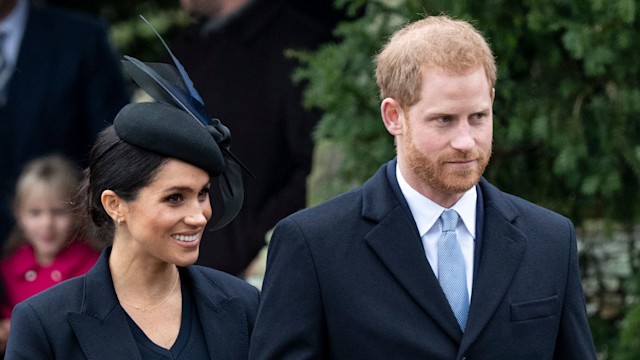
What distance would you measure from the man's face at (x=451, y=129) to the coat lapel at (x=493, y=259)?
0.20m

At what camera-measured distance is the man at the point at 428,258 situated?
3.93 m

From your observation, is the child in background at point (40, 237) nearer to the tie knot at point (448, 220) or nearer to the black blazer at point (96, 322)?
the black blazer at point (96, 322)

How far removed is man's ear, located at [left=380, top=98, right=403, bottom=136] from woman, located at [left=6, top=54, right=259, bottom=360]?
50cm

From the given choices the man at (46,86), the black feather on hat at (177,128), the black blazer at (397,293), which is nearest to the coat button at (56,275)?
the man at (46,86)

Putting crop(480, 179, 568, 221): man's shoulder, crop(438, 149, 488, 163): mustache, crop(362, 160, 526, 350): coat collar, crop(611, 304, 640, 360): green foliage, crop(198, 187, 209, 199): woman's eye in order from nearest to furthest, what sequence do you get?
crop(438, 149, 488, 163): mustache, crop(362, 160, 526, 350): coat collar, crop(480, 179, 568, 221): man's shoulder, crop(198, 187, 209, 199): woman's eye, crop(611, 304, 640, 360): green foliage

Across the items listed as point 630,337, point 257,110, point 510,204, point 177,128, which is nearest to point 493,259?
point 510,204

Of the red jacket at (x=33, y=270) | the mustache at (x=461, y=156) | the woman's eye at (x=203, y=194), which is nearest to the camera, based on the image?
the mustache at (x=461, y=156)

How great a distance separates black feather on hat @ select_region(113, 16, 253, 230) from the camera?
4.27 m

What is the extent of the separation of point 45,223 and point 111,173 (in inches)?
64.9

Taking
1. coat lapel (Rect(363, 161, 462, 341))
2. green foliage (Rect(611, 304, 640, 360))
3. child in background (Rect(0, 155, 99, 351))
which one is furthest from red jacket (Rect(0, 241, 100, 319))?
coat lapel (Rect(363, 161, 462, 341))

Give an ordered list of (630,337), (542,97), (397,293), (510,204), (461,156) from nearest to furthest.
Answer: (461,156), (397,293), (510,204), (630,337), (542,97)

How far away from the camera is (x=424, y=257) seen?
4.05 meters

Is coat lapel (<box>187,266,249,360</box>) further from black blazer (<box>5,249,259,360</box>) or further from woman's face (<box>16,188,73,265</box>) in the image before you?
woman's face (<box>16,188,73,265</box>)

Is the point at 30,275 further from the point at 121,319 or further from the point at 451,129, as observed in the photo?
the point at 451,129
